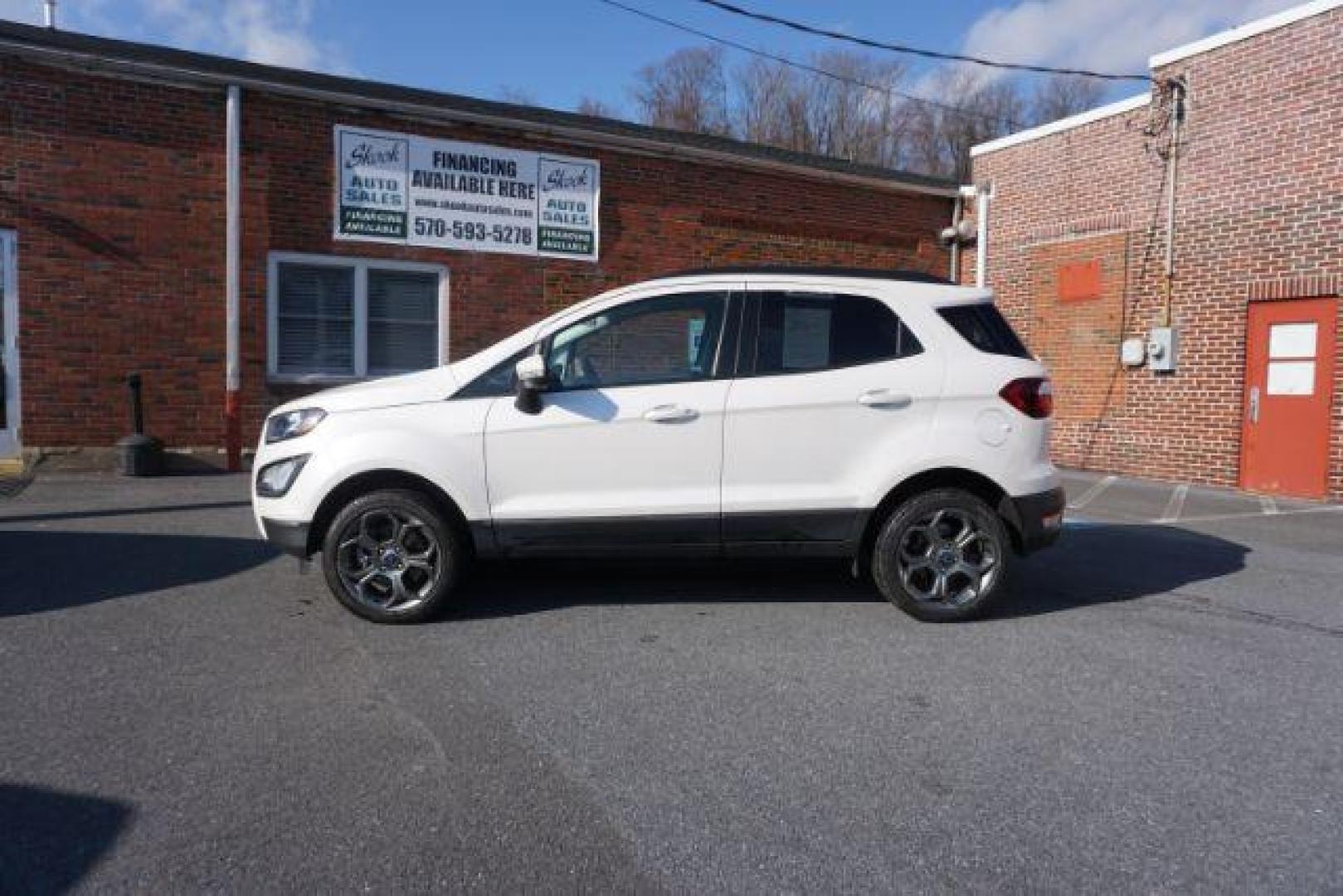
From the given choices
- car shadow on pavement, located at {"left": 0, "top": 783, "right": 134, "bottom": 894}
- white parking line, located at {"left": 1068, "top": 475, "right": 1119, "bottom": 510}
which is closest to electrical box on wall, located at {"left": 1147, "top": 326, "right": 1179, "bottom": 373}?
white parking line, located at {"left": 1068, "top": 475, "right": 1119, "bottom": 510}

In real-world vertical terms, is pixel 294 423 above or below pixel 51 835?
above

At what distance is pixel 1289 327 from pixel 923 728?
936 centimetres

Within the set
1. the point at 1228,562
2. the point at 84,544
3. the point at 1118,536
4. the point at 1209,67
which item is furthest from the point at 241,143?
the point at 1209,67

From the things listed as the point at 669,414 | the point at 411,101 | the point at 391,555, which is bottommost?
the point at 391,555

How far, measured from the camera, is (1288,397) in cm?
1041

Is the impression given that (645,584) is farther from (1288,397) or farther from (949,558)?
(1288,397)

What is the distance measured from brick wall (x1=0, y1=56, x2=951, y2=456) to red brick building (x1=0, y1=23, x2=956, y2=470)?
19mm

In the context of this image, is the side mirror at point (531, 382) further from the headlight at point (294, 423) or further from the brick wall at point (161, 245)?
the brick wall at point (161, 245)

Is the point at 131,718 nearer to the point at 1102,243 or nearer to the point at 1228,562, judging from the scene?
the point at 1228,562

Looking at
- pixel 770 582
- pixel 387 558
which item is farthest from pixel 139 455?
pixel 770 582

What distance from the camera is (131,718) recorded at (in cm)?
359

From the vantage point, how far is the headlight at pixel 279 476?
190 inches

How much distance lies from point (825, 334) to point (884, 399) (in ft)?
1.60

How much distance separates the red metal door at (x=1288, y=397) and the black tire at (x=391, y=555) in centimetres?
967
